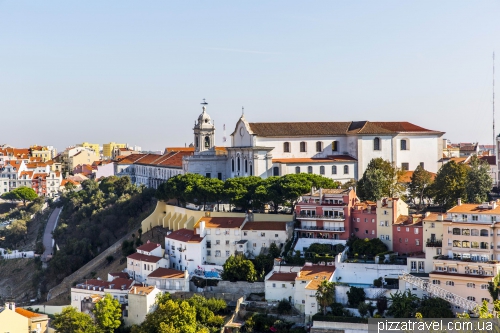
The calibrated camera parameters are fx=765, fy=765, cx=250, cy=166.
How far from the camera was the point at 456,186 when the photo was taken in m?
46.2

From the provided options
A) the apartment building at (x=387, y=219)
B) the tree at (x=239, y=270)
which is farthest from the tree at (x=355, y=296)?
the tree at (x=239, y=270)

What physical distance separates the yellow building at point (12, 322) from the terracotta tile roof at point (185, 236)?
10483mm

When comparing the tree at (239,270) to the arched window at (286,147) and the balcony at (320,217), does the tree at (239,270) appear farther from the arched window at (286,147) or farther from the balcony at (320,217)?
the arched window at (286,147)

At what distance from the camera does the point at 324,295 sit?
37125 millimetres

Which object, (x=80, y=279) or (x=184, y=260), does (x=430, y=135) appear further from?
(x=80, y=279)

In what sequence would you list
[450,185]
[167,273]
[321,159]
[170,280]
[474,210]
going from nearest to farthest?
[474,210] → [170,280] → [167,273] → [450,185] → [321,159]

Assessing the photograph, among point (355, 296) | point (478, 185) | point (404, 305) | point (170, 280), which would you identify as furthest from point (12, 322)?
point (478, 185)

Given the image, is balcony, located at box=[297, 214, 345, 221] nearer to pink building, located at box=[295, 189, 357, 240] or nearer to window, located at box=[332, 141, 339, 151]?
pink building, located at box=[295, 189, 357, 240]

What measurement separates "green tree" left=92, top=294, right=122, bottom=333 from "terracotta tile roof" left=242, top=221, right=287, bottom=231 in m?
9.02

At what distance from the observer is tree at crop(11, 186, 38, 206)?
88094 mm

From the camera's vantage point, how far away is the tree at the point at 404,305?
34.9 meters

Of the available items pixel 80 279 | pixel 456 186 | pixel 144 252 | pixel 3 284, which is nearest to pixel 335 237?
pixel 456 186

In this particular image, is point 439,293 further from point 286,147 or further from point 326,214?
point 286,147

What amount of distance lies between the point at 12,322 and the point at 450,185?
85.6 feet
